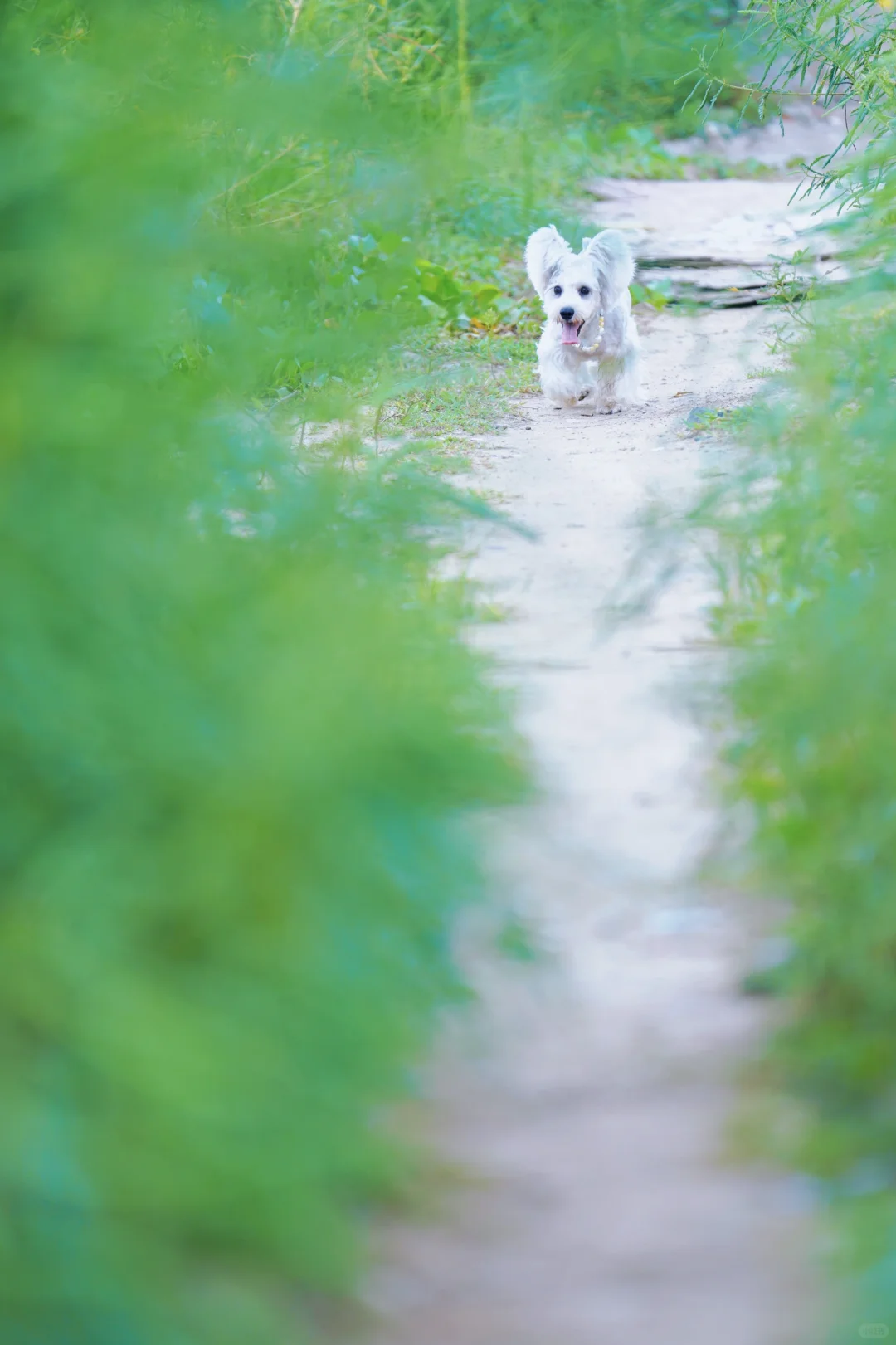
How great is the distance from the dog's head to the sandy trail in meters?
3.89

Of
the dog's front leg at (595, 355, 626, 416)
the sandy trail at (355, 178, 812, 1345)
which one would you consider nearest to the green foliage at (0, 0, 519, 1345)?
the sandy trail at (355, 178, 812, 1345)

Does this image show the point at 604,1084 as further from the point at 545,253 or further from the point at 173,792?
the point at 545,253

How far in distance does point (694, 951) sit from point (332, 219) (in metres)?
1.00

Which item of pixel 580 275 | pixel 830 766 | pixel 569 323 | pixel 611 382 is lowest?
pixel 830 766

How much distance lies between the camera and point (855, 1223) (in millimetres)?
1185

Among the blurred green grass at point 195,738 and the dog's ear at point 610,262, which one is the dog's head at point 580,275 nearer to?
the dog's ear at point 610,262

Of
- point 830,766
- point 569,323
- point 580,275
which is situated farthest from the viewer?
point 580,275

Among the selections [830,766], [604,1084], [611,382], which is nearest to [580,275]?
[611,382]

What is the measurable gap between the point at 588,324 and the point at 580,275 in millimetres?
328

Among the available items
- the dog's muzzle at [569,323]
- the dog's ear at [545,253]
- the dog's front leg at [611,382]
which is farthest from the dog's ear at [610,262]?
the dog's front leg at [611,382]

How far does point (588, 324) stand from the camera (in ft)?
21.1

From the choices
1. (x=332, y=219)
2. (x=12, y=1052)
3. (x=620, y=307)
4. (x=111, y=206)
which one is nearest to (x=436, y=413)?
(x=620, y=307)

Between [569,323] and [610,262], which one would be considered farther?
[610,262]

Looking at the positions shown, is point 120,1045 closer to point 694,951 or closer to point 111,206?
point 111,206
